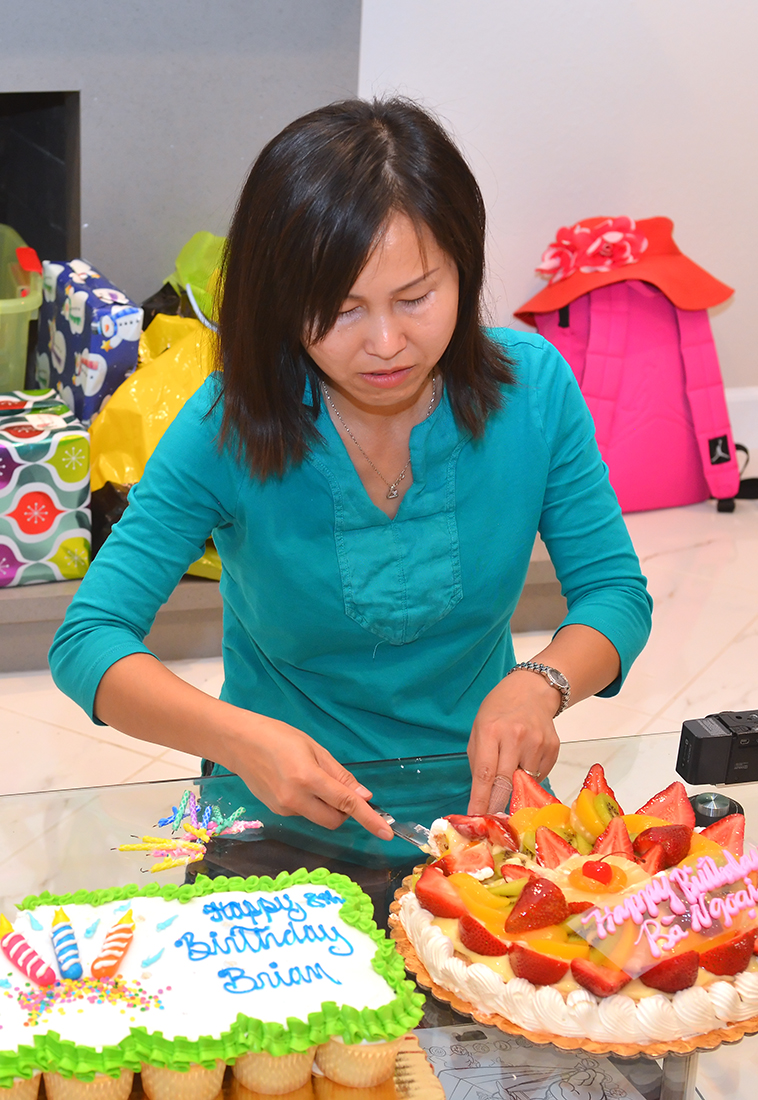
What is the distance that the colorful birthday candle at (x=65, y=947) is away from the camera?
2.48 feet

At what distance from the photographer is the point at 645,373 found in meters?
3.04

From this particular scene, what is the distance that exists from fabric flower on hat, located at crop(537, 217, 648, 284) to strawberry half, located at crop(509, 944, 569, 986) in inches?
94.5

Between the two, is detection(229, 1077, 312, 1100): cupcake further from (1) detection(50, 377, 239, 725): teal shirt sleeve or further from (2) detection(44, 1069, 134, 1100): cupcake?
(1) detection(50, 377, 239, 725): teal shirt sleeve

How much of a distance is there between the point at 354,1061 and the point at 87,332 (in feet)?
6.21

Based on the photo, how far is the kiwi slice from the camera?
0.97 metres

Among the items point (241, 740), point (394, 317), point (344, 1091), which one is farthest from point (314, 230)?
point (344, 1091)

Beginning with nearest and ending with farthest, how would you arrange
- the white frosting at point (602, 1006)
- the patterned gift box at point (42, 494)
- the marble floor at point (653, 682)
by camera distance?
the white frosting at point (602, 1006)
the marble floor at point (653, 682)
the patterned gift box at point (42, 494)

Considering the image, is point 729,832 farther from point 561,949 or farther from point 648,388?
point 648,388

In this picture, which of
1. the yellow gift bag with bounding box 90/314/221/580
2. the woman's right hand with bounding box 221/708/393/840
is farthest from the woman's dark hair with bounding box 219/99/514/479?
the yellow gift bag with bounding box 90/314/221/580

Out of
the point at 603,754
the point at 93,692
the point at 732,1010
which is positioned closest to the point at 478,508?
the point at 603,754

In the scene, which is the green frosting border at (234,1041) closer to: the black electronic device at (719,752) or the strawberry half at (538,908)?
the strawberry half at (538,908)

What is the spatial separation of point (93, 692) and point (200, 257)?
162cm

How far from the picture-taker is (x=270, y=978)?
30.5 inches

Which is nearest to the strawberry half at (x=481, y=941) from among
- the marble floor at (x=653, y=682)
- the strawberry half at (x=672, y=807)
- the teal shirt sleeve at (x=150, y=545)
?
the strawberry half at (x=672, y=807)
